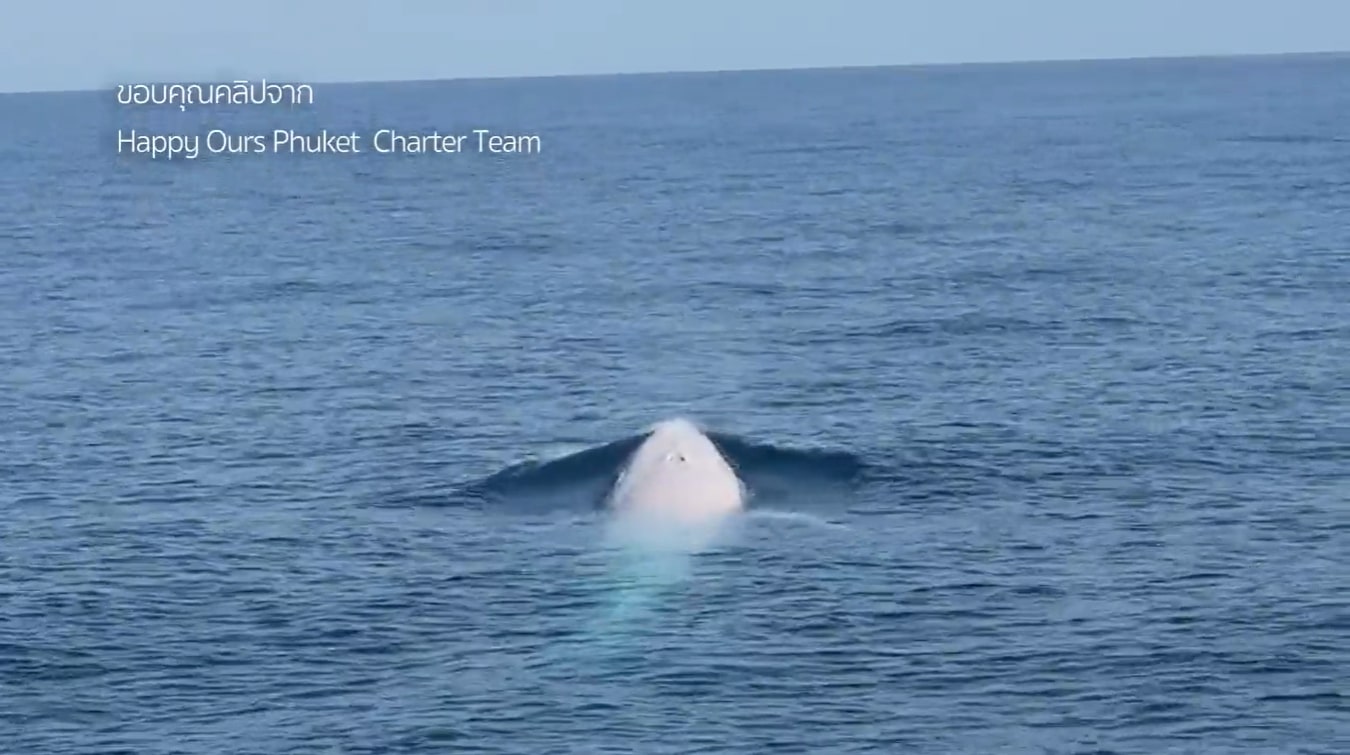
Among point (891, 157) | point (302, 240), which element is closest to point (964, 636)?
point (302, 240)

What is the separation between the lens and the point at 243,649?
5091 cm

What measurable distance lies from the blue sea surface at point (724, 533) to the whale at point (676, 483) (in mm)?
1298

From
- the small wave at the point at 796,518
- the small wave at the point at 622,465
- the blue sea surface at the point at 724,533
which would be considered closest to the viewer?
the blue sea surface at the point at 724,533

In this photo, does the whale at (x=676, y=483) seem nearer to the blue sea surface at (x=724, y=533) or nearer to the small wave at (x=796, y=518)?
the small wave at (x=796, y=518)

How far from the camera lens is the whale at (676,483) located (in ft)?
208

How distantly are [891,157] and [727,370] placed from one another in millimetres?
116669

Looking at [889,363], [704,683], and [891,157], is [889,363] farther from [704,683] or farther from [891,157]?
[891,157]

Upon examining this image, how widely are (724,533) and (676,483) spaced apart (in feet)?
14.8

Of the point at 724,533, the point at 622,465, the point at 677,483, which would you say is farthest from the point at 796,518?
the point at 622,465

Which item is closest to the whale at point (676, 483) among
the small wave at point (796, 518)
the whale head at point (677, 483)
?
the whale head at point (677, 483)

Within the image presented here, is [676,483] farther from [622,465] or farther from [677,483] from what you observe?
[622,465]

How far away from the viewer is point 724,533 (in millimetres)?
61281

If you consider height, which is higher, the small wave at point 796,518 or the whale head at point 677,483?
the whale head at point 677,483

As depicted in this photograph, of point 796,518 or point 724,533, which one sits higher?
point 796,518
